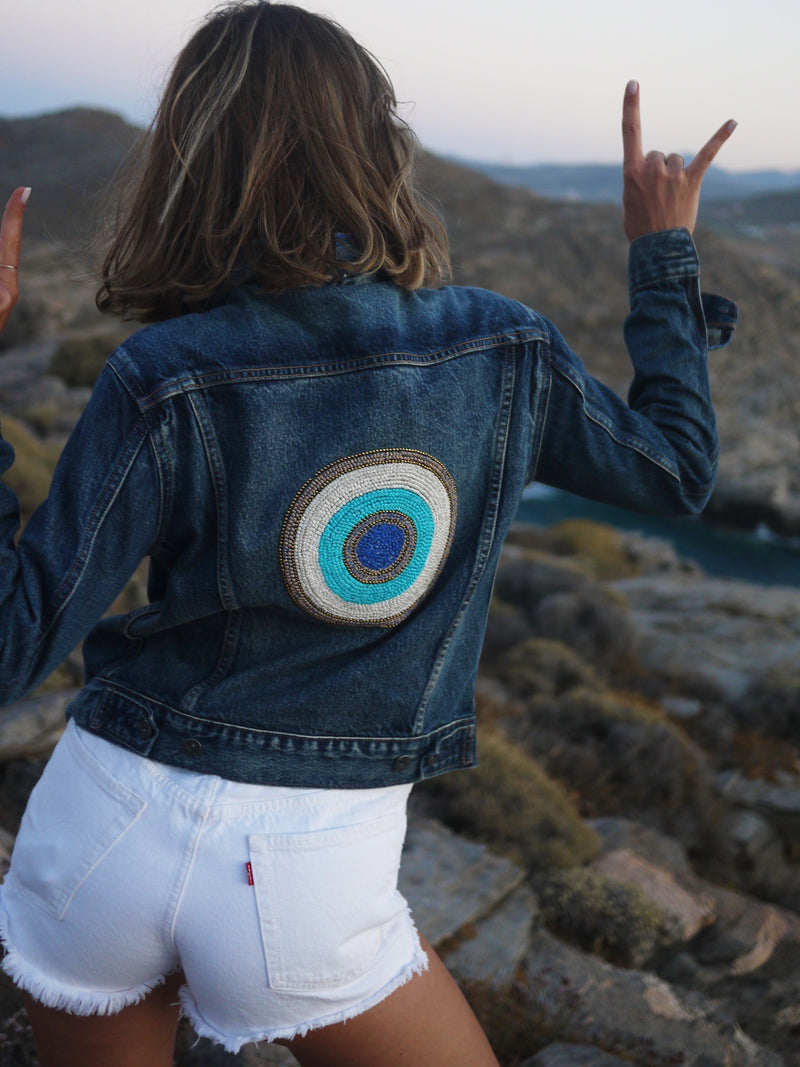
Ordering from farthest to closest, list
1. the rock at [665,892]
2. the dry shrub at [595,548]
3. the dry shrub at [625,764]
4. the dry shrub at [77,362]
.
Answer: the dry shrub at [595,548]
the dry shrub at [77,362]
the dry shrub at [625,764]
the rock at [665,892]

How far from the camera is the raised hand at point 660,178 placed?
1.22 meters

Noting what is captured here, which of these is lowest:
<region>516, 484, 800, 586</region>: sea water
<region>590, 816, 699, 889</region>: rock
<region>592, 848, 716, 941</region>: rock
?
<region>516, 484, 800, 586</region>: sea water

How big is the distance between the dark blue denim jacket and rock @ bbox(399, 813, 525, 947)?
2.07 m

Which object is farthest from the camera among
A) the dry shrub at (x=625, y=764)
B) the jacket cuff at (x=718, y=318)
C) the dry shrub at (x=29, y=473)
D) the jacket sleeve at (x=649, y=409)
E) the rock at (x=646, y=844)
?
the dry shrub at (x=29, y=473)

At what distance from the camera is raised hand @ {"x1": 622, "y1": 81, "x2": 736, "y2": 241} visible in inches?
48.2

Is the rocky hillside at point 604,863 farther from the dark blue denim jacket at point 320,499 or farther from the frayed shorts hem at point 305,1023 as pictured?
the dark blue denim jacket at point 320,499

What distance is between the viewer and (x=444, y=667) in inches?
45.7

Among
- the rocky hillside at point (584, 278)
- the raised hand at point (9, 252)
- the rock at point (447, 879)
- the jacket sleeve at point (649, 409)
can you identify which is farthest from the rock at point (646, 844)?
the rocky hillside at point (584, 278)

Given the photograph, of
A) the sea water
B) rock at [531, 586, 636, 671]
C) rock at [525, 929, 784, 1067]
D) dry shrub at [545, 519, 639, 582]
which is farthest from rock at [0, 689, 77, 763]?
the sea water

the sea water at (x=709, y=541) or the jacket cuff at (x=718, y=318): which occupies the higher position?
the jacket cuff at (x=718, y=318)

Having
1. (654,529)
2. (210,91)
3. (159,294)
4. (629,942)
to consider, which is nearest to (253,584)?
(159,294)

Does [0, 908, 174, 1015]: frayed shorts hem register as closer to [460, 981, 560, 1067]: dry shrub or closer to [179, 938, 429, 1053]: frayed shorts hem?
→ [179, 938, 429, 1053]: frayed shorts hem

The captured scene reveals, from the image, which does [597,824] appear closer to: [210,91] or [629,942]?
[629,942]

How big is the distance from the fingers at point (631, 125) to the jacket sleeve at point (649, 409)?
125mm
